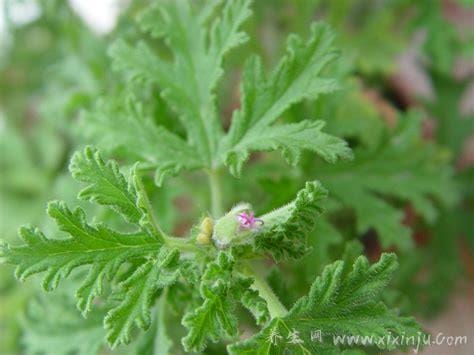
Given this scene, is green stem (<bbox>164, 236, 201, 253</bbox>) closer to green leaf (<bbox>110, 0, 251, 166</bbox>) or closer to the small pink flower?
the small pink flower

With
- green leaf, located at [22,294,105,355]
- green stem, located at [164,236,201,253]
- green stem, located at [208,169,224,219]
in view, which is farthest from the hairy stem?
green leaf, located at [22,294,105,355]

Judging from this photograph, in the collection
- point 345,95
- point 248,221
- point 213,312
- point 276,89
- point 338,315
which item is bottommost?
point 338,315

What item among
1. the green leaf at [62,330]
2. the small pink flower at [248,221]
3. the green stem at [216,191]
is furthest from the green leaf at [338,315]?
the green leaf at [62,330]

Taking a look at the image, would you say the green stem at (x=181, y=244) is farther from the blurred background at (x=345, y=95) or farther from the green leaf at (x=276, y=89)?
the blurred background at (x=345, y=95)

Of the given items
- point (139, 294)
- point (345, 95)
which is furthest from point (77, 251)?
point (345, 95)

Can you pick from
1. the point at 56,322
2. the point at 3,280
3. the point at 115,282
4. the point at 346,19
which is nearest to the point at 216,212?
the point at 115,282

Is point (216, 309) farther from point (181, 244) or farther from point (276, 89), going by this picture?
point (276, 89)

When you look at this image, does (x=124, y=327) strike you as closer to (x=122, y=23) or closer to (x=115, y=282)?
(x=115, y=282)
